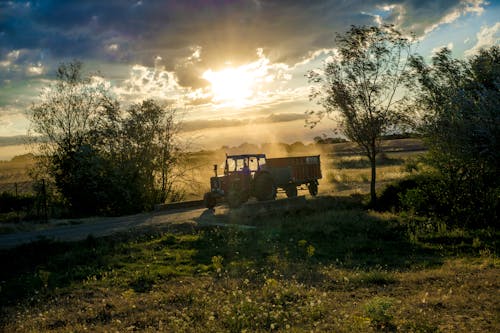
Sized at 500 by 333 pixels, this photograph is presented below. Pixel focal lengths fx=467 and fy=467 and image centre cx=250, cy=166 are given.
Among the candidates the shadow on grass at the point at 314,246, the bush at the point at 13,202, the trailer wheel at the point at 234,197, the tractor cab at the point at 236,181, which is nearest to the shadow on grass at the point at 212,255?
the shadow on grass at the point at 314,246

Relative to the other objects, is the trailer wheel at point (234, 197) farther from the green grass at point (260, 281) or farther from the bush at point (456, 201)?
the bush at point (456, 201)

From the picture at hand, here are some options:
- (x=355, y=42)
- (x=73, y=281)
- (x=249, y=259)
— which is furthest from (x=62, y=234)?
(x=355, y=42)

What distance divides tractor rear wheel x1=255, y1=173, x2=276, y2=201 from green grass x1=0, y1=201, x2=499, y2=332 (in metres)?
6.55

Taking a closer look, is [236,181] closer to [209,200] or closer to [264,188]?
[264,188]

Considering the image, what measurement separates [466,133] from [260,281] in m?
7.51

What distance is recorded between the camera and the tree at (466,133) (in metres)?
12.8

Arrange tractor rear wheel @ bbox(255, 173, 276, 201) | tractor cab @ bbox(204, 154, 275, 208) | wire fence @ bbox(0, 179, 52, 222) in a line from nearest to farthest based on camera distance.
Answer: wire fence @ bbox(0, 179, 52, 222)
tractor cab @ bbox(204, 154, 275, 208)
tractor rear wheel @ bbox(255, 173, 276, 201)

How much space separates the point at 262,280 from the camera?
1045 cm

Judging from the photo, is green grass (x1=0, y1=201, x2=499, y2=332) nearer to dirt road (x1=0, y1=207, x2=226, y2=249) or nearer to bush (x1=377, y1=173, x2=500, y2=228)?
dirt road (x1=0, y1=207, x2=226, y2=249)

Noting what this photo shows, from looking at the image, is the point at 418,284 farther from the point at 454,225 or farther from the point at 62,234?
the point at 62,234

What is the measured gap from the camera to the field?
7.82m

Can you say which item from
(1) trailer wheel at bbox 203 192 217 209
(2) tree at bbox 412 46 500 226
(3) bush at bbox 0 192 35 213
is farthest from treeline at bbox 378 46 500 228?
(3) bush at bbox 0 192 35 213

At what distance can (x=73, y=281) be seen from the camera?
10.9 m

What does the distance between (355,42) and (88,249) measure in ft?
55.5
